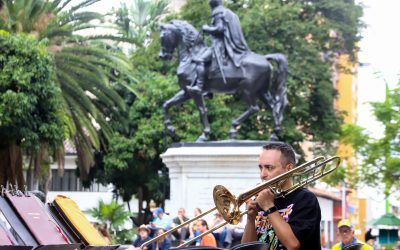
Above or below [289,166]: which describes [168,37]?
above

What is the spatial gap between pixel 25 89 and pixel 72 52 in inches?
141

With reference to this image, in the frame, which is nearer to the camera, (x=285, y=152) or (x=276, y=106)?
(x=285, y=152)

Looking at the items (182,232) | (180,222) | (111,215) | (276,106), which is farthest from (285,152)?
(111,215)

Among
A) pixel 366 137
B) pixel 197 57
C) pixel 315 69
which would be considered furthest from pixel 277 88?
pixel 315 69

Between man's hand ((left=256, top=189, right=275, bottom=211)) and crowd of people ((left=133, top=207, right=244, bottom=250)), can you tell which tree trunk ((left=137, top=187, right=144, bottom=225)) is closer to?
crowd of people ((left=133, top=207, right=244, bottom=250))

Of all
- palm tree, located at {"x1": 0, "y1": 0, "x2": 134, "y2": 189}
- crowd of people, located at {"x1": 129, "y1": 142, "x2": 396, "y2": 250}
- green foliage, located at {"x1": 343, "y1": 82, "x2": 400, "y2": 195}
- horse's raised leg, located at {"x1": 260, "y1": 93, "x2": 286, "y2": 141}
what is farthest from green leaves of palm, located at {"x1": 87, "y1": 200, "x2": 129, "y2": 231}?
crowd of people, located at {"x1": 129, "y1": 142, "x2": 396, "y2": 250}

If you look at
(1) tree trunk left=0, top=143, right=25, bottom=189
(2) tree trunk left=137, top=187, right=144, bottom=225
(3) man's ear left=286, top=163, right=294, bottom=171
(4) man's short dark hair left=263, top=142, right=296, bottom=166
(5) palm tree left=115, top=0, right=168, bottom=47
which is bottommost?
(2) tree trunk left=137, top=187, right=144, bottom=225

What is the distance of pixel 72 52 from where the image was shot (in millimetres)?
35031

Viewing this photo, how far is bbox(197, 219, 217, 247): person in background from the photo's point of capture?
17.1 m

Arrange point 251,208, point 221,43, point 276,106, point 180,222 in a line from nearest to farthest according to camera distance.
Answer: point 251,208 → point 180,222 → point 221,43 → point 276,106

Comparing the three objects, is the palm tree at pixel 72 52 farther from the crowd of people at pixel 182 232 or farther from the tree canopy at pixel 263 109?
the crowd of people at pixel 182 232

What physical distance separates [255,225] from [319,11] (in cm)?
3819

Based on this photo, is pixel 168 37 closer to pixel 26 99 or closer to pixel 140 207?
pixel 26 99

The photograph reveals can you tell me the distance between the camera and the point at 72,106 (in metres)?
35.2
